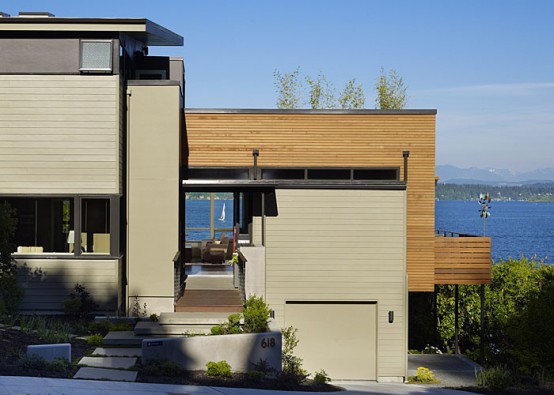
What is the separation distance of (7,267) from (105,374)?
5.13 meters

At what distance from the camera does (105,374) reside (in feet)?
41.9

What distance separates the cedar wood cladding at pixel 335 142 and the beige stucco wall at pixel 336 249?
1784mm

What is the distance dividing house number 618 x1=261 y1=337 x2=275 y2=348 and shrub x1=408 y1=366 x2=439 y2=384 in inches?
208

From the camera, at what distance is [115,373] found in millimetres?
12992

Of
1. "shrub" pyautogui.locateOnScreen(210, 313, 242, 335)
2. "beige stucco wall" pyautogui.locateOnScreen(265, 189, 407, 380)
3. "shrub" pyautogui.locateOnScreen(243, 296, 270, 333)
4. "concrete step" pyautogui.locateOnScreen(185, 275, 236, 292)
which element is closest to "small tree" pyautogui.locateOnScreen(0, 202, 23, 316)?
"concrete step" pyautogui.locateOnScreen(185, 275, 236, 292)

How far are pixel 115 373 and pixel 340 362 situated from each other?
7.67 metres

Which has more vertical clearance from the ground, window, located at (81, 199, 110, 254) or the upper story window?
the upper story window

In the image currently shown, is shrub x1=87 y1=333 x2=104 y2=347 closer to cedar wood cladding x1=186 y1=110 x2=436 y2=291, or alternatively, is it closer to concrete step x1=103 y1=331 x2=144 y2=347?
concrete step x1=103 y1=331 x2=144 y2=347

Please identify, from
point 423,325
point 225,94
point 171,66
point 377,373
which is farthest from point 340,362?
point 225,94

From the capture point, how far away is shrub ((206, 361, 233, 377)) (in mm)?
13781

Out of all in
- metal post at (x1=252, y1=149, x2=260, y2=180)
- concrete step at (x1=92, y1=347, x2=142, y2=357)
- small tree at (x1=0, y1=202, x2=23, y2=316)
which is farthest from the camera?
metal post at (x1=252, y1=149, x2=260, y2=180)

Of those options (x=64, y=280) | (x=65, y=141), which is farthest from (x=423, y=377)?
(x=65, y=141)

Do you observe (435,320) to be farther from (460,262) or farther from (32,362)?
(32,362)

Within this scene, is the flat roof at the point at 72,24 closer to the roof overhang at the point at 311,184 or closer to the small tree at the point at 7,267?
the small tree at the point at 7,267
